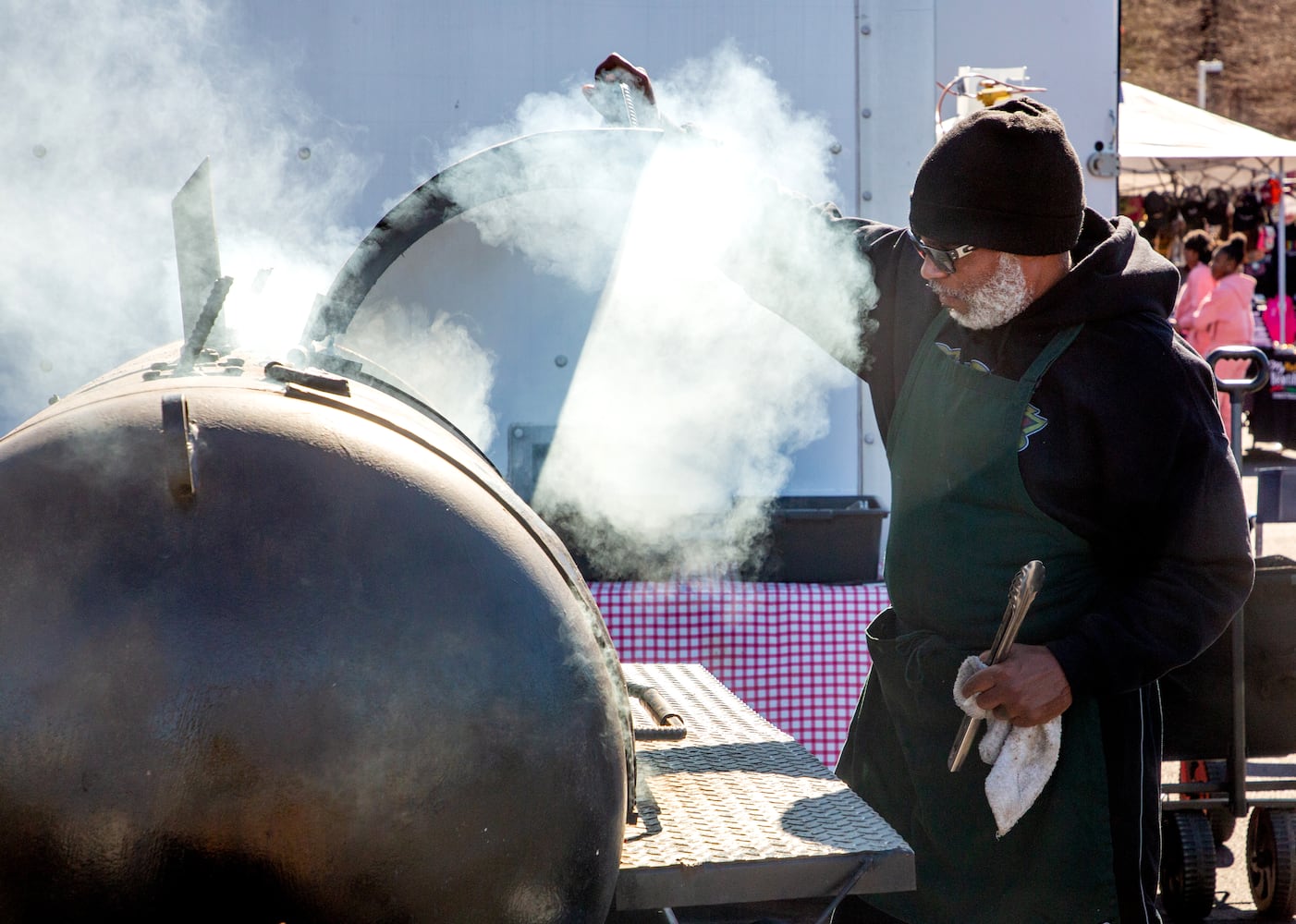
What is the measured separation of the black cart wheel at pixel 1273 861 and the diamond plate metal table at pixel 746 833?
2.23m

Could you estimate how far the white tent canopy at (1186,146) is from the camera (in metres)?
9.86

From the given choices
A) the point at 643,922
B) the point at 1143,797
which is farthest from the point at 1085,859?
the point at 643,922

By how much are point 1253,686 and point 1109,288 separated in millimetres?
Answer: 1982

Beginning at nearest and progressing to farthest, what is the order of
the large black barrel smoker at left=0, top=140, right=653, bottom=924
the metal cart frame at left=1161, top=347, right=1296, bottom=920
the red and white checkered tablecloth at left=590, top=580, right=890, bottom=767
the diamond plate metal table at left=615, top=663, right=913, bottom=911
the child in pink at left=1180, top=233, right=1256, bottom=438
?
the large black barrel smoker at left=0, top=140, right=653, bottom=924, the diamond plate metal table at left=615, top=663, right=913, bottom=911, the metal cart frame at left=1161, top=347, right=1296, bottom=920, the red and white checkered tablecloth at left=590, top=580, right=890, bottom=767, the child in pink at left=1180, top=233, right=1256, bottom=438

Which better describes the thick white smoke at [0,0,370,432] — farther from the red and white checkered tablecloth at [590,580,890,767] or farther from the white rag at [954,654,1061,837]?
the white rag at [954,654,1061,837]

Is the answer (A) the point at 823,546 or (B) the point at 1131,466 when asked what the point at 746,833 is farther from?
(A) the point at 823,546

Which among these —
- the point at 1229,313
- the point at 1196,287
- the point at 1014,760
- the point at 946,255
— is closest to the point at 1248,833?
the point at 1014,760

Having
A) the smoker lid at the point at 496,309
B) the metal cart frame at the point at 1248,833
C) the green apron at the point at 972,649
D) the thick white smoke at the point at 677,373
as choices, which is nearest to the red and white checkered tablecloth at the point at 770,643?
the thick white smoke at the point at 677,373

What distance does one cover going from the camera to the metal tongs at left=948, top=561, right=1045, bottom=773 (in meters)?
1.64

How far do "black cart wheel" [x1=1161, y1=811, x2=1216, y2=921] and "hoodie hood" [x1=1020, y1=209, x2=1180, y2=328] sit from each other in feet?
7.12

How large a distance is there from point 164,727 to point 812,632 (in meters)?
2.67

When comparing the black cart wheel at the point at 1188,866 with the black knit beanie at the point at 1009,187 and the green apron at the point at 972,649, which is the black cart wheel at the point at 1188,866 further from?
the black knit beanie at the point at 1009,187

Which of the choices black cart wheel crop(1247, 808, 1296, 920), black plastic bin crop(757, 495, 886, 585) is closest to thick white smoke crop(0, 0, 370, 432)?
black plastic bin crop(757, 495, 886, 585)

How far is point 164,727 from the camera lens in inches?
46.2
